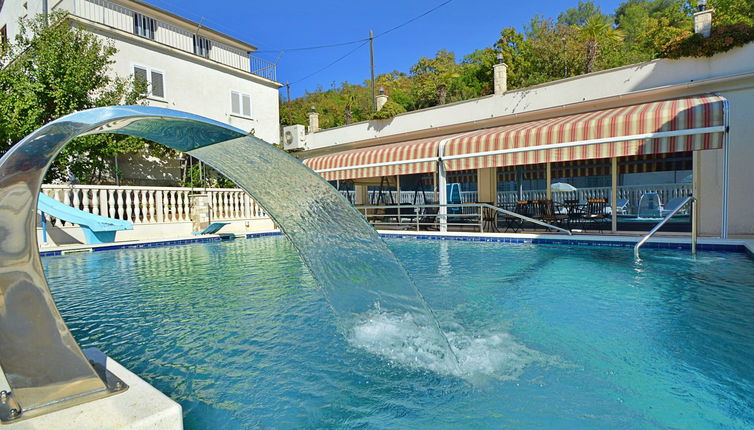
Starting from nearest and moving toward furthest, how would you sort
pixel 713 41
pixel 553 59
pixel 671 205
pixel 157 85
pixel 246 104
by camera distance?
pixel 713 41, pixel 671 205, pixel 157 85, pixel 246 104, pixel 553 59

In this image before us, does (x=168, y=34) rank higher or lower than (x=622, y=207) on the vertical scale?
higher

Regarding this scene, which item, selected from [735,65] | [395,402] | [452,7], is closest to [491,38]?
[452,7]

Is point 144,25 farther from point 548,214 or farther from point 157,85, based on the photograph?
point 548,214

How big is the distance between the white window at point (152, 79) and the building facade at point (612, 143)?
348 inches

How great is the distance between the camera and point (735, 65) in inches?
491

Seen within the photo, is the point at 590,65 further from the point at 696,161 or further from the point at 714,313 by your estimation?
the point at 714,313

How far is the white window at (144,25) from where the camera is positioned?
72.4ft

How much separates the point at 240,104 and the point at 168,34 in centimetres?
528

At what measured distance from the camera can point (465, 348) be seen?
483 cm

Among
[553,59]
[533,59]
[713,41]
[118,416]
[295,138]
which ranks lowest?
[118,416]

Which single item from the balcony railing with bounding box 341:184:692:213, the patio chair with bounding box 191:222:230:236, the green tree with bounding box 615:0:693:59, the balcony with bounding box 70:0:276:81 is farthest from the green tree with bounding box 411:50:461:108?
the patio chair with bounding box 191:222:230:236

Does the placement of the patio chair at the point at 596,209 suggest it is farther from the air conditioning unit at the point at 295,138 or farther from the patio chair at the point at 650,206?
the air conditioning unit at the point at 295,138

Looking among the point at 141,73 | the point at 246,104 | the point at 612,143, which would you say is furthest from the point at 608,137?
the point at 246,104

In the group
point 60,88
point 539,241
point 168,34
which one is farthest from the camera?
point 168,34
